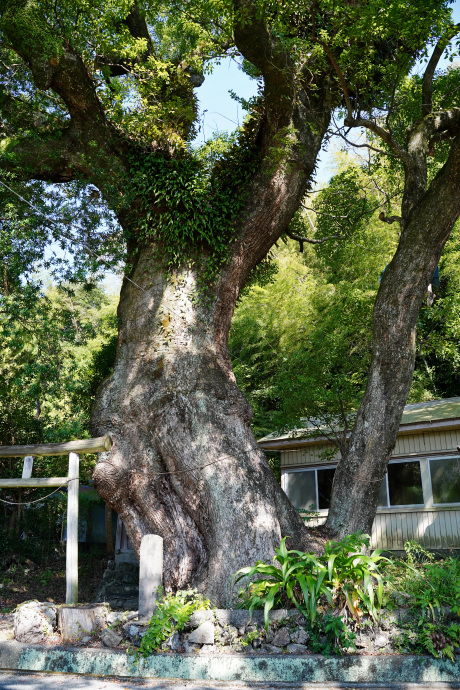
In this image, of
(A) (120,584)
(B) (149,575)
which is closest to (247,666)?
(B) (149,575)

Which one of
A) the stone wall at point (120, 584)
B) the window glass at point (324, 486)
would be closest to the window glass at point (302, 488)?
the window glass at point (324, 486)

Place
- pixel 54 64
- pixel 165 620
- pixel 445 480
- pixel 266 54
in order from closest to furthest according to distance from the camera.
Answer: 1. pixel 165 620
2. pixel 266 54
3. pixel 54 64
4. pixel 445 480

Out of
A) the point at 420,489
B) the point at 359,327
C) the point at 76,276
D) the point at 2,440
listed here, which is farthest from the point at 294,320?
the point at 76,276

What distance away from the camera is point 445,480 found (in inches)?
473

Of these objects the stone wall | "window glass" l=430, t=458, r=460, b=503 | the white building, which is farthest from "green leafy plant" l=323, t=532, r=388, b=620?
"window glass" l=430, t=458, r=460, b=503

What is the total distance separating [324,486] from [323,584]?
9.41 m

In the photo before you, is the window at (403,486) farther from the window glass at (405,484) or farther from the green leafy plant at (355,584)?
the green leafy plant at (355,584)

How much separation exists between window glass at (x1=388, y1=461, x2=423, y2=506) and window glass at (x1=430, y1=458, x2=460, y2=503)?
1.15 feet

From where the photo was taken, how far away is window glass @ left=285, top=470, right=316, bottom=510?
47.3 ft

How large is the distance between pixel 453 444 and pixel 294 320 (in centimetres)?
781

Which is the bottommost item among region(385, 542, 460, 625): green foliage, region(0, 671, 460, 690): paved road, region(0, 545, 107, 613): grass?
region(0, 545, 107, 613): grass

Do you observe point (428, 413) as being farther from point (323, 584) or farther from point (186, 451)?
point (323, 584)

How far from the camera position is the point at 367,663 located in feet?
15.2

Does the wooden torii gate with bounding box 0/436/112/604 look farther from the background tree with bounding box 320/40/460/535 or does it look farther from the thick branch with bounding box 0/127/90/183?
the thick branch with bounding box 0/127/90/183
